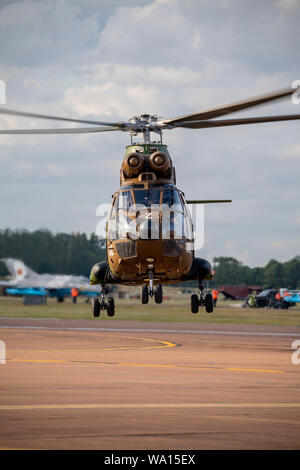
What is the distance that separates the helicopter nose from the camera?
29.0 m

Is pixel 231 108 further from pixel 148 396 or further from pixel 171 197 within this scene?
pixel 148 396

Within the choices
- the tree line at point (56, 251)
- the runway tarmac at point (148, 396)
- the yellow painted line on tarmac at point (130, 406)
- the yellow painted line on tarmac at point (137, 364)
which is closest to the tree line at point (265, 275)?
the tree line at point (56, 251)

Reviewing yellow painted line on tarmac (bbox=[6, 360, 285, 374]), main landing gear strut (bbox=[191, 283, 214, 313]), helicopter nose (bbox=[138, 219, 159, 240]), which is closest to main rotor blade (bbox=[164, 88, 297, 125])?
helicopter nose (bbox=[138, 219, 159, 240])

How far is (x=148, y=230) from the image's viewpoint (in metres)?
29.0

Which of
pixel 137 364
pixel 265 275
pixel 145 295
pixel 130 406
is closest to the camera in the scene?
pixel 130 406

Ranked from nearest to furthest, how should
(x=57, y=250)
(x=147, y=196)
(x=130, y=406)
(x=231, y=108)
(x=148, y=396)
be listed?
1. (x=130, y=406)
2. (x=148, y=396)
3. (x=231, y=108)
4. (x=147, y=196)
5. (x=57, y=250)

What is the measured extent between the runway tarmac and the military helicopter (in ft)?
15.3

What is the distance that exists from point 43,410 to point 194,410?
4.61 meters

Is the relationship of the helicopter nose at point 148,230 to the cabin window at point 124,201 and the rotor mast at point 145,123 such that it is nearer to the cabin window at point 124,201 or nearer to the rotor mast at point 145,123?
the cabin window at point 124,201

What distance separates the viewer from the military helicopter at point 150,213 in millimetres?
29156

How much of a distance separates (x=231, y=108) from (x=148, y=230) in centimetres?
622

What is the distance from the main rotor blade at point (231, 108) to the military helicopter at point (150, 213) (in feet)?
0.16

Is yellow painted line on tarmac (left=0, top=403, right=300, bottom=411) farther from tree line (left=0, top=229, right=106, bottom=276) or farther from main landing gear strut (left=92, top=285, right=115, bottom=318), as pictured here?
tree line (left=0, top=229, right=106, bottom=276)

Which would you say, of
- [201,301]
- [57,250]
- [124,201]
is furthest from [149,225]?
[57,250]
